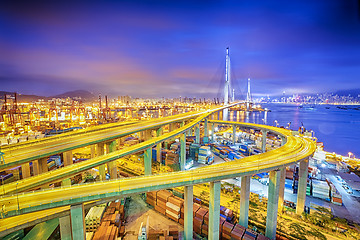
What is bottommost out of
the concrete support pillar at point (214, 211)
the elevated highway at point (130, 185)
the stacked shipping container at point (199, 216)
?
the stacked shipping container at point (199, 216)

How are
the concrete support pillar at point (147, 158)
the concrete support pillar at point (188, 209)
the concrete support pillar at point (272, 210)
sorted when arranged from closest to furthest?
the concrete support pillar at point (188, 209)
the concrete support pillar at point (272, 210)
the concrete support pillar at point (147, 158)

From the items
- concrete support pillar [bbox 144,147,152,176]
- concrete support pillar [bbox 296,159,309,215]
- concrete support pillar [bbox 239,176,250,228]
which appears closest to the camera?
concrete support pillar [bbox 239,176,250,228]

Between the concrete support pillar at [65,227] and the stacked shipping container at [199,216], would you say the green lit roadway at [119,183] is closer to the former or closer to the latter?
the concrete support pillar at [65,227]

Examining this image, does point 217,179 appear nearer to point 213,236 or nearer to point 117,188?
point 213,236

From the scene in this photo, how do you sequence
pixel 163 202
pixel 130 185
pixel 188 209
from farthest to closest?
pixel 163 202 → pixel 188 209 → pixel 130 185

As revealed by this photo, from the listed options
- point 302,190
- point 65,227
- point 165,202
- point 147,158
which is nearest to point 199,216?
point 165,202

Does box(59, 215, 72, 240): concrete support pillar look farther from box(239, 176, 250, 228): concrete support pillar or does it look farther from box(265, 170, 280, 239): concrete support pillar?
box(265, 170, 280, 239): concrete support pillar

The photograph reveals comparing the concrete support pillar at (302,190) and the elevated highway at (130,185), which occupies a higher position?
the elevated highway at (130,185)

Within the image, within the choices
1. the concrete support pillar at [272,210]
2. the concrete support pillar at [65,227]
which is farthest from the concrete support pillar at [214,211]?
the concrete support pillar at [65,227]

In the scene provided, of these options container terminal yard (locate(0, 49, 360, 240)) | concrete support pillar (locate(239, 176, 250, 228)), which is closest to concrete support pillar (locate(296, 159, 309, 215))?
container terminal yard (locate(0, 49, 360, 240))

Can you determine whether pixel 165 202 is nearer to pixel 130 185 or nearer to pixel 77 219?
pixel 130 185

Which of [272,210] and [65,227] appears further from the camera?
[272,210]

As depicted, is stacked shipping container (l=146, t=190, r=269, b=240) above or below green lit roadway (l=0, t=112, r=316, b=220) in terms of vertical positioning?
below

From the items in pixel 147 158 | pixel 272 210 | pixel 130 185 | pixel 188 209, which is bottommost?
pixel 272 210
